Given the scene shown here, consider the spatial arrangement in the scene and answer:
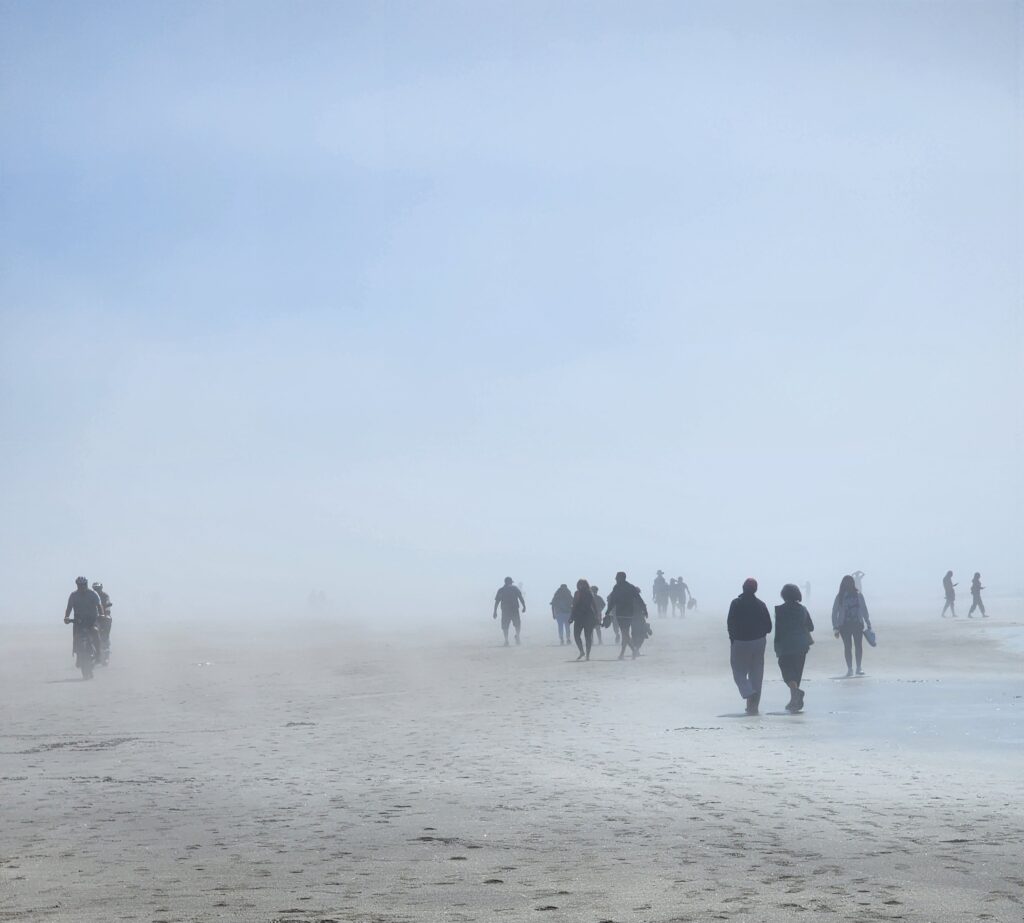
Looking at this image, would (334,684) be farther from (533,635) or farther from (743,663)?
(533,635)

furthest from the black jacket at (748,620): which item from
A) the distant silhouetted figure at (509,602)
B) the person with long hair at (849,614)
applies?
the distant silhouetted figure at (509,602)

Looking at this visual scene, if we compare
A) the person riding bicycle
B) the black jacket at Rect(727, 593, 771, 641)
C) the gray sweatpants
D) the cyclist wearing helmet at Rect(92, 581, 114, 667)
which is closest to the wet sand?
the gray sweatpants

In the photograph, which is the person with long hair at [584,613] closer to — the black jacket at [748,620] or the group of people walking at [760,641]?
the group of people walking at [760,641]

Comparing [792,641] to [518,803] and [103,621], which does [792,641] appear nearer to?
[518,803]

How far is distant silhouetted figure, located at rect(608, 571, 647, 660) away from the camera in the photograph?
31094mm

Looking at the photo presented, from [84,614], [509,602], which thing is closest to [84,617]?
[84,614]

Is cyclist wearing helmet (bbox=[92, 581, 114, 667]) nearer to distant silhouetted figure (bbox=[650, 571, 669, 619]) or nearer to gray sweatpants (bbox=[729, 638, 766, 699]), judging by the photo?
gray sweatpants (bbox=[729, 638, 766, 699])

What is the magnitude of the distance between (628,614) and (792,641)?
499 inches

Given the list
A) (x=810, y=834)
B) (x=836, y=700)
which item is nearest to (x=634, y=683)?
(x=836, y=700)

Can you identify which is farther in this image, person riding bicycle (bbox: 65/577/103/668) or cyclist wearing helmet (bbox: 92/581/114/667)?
cyclist wearing helmet (bbox: 92/581/114/667)

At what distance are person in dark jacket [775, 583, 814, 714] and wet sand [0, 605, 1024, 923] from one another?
0.51 m

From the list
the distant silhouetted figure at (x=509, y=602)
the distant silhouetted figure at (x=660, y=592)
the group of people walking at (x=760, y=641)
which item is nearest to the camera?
the group of people walking at (x=760, y=641)

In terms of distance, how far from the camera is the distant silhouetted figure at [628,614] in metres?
31.1

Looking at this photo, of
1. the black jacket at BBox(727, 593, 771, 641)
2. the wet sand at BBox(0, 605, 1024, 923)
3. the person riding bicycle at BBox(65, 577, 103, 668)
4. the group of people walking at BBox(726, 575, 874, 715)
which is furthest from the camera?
the person riding bicycle at BBox(65, 577, 103, 668)
